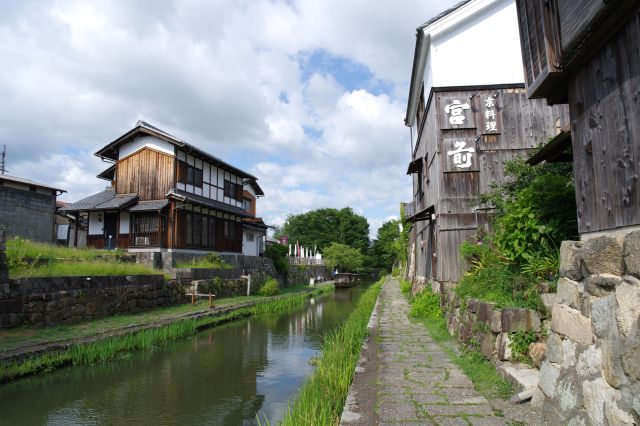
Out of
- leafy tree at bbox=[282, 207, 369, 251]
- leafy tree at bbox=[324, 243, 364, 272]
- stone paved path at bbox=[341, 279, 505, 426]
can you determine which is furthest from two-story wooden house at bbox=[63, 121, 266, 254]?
leafy tree at bbox=[282, 207, 369, 251]

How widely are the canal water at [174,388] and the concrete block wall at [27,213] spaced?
13538 millimetres

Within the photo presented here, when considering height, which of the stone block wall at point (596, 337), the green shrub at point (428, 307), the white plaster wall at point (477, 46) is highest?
the white plaster wall at point (477, 46)

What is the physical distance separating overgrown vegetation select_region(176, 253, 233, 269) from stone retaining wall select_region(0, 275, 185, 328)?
351cm

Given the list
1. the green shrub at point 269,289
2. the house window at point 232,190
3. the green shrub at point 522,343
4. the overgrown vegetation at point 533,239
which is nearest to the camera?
the green shrub at point 522,343

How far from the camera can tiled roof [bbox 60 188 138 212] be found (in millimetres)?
Answer: 21127

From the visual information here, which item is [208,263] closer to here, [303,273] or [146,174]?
[146,174]

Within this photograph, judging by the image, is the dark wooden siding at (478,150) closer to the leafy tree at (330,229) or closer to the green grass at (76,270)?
the green grass at (76,270)

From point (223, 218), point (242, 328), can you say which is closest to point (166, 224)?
point (223, 218)

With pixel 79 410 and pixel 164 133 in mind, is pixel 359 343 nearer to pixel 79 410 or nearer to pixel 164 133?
pixel 79 410

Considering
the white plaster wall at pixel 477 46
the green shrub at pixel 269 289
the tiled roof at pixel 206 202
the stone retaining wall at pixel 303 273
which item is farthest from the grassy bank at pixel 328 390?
the stone retaining wall at pixel 303 273

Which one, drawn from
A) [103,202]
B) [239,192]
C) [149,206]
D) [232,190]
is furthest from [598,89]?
[239,192]

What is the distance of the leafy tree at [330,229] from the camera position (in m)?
62.7

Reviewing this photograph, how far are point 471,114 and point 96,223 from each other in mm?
20110

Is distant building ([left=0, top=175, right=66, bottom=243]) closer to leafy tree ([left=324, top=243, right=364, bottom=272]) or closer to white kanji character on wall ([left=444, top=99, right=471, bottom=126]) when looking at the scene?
white kanji character on wall ([left=444, top=99, right=471, bottom=126])
